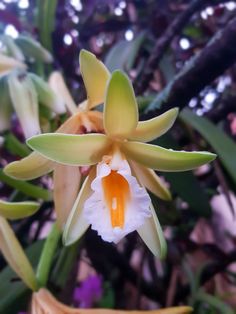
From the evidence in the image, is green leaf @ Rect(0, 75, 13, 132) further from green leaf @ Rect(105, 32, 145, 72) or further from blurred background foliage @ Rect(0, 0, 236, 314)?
green leaf @ Rect(105, 32, 145, 72)

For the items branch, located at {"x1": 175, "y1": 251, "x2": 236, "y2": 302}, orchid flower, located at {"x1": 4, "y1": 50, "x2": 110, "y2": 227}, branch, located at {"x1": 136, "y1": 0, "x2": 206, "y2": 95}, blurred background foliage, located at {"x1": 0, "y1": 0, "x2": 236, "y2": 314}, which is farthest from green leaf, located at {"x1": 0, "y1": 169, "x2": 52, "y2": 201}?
branch, located at {"x1": 175, "y1": 251, "x2": 236, "y2": 302}

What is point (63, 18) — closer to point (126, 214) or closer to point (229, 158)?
point (229, 158)

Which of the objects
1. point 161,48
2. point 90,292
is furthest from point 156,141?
point 90,292

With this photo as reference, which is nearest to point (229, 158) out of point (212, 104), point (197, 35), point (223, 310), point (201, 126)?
point (201, 126)

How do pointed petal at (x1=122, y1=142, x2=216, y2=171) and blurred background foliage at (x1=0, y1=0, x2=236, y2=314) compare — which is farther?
blurred background foliage at (x1=0, y1=0, x2=236, y2=314)

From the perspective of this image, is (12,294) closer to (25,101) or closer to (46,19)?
(25,101)

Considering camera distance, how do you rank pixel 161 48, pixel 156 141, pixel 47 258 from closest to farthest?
pixel 47 258 → pixel 156 141 → pixel 161 48

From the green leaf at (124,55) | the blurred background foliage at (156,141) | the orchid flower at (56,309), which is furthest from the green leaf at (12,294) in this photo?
the green leaf at (124,55)

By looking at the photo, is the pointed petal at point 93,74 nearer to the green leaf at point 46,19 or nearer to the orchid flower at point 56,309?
the orchid flower at point 56,309
